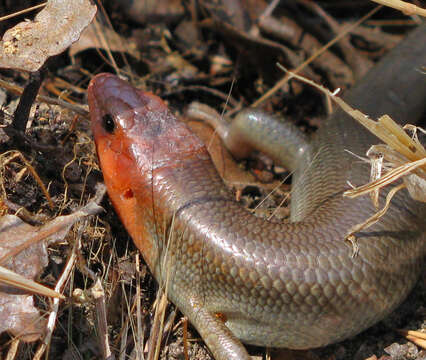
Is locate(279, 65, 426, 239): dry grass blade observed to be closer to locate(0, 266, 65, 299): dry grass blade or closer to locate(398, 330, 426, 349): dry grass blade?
locate(398, 330, 426, 349): dry grass blade

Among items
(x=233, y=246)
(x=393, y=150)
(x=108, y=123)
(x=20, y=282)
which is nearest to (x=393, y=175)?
(x=393, y=150)

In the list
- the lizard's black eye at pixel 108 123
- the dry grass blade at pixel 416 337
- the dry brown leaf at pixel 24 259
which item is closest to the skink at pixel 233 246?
the lizard's black eye at pixel 108 123

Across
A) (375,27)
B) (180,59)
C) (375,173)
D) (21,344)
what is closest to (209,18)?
(180,59)

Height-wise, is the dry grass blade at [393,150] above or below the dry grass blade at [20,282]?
above

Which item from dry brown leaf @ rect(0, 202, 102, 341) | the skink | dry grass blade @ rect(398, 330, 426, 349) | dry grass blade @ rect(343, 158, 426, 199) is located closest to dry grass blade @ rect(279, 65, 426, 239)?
dry grass blade @ rect(343, 158, 426, 199)

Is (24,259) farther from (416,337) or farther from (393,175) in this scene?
(416,337)

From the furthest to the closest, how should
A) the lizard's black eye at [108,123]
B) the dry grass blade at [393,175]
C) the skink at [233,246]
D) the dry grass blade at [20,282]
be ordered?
the lizard's black eye at [108,123]
the skink at [233,246]
the dry grass blade at [393,175]
the dry grass blade at [20,282]

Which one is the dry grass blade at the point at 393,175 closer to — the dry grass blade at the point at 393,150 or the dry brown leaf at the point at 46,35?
the dry grass blade at the point at 393,150
